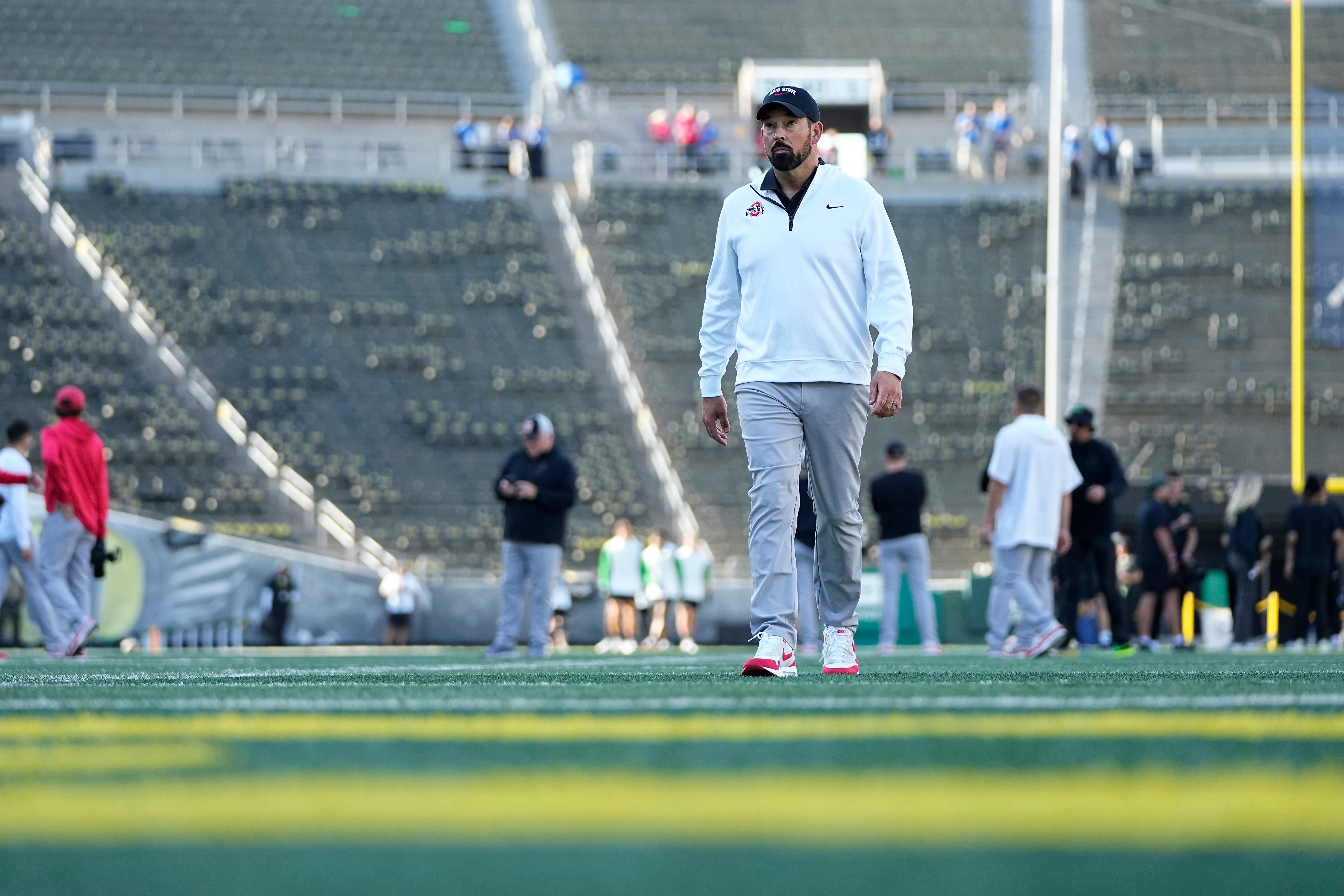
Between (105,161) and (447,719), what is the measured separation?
27.4 metres

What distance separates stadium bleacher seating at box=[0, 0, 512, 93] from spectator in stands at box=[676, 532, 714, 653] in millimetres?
18402

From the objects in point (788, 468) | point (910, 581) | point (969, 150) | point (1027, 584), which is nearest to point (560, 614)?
point (910, 581)

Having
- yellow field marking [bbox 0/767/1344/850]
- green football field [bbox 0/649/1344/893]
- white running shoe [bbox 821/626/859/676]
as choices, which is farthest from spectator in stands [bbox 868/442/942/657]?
yellow field marking [bbox 0/767/1344/850]

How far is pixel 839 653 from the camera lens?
5.86 m

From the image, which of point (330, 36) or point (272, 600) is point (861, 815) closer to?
point (272, 600)

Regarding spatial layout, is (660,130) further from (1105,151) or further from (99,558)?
(99,558)

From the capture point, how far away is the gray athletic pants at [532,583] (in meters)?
11.1

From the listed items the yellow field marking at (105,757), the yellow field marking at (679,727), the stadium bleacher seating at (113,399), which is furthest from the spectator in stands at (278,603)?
the yellow field marking at (105,757)

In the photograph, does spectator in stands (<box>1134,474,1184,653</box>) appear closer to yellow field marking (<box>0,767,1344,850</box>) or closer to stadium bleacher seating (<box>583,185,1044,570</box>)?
stadium bleacher seating (<box>583,185,1044,570</box>)

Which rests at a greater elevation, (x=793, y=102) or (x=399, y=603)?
(x=793, y=102)

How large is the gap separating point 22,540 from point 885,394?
22.4ft

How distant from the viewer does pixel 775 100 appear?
5.59 metres

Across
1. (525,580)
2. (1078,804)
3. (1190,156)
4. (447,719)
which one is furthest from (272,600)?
(1190,156)

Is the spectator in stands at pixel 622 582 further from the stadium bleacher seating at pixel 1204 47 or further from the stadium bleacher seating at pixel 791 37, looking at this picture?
the stadium bleacher seating at pixel 1204 47
